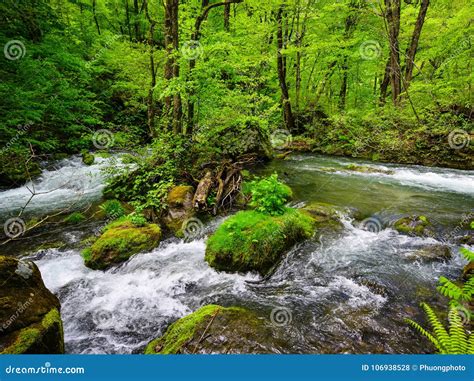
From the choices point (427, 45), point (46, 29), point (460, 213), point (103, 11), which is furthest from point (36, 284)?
point (103, 11)

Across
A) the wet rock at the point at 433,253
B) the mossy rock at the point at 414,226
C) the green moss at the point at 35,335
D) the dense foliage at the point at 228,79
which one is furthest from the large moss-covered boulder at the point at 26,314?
the mossy rock at the point at 414,226

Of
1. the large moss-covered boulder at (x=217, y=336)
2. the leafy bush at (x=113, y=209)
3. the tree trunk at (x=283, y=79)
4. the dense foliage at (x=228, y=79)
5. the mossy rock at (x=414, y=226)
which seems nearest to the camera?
the large moss-covered boulder at (x=217, y=336)

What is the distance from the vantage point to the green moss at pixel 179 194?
827 cm

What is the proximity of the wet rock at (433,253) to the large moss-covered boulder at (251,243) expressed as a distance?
2.48m

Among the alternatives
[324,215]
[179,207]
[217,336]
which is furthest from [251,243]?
[179,207]

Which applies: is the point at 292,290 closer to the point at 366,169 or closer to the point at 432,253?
the point at 432,253

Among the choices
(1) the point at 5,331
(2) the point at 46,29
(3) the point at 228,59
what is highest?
(2) the point at 46,29

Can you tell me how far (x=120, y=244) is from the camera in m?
6.26

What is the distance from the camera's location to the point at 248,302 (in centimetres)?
471

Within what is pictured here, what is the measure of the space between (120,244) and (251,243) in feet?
9.88

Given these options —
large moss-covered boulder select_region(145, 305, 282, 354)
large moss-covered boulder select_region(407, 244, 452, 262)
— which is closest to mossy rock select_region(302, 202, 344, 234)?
large moss-covered boulder select_region(407, 244, 452, 262)

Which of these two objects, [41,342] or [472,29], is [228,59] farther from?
[472,29]

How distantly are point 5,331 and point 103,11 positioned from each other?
27.2 meters

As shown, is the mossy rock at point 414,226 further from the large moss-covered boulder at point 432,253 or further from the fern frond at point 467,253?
the fern frond at point 467,253
